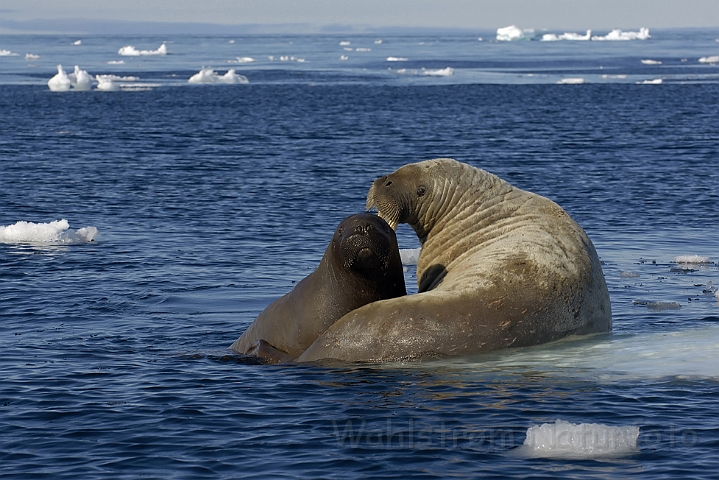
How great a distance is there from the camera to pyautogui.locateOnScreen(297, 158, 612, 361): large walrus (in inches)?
383

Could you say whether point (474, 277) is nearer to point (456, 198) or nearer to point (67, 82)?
point (456, 198)

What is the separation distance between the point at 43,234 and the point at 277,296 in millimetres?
6037

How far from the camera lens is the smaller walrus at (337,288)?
9758 millimetres

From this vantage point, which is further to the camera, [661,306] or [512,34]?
[512,34]

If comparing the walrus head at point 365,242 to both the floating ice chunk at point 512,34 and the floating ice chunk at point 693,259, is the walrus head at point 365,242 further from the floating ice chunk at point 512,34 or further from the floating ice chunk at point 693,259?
the floating ice chunk at point 512,34

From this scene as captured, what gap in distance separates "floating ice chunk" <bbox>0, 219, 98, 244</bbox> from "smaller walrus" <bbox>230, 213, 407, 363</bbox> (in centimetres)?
871

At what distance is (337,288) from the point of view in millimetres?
10141

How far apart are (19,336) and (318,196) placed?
1304 cm

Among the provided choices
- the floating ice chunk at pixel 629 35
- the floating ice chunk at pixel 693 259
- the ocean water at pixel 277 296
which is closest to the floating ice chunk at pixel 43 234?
the ocean water at pixel 277 296

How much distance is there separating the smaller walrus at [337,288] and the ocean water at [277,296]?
1.75 ft

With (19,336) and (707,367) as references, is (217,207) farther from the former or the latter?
(707,367)

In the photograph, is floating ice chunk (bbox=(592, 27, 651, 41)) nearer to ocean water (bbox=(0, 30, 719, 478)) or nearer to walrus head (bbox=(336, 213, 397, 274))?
ocean water (bbox=(0, 30, 719, 478))

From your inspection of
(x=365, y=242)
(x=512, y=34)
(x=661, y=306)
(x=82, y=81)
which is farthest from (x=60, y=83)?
(x=512, y=34)

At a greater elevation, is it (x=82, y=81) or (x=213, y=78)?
(x=82, y=81)
